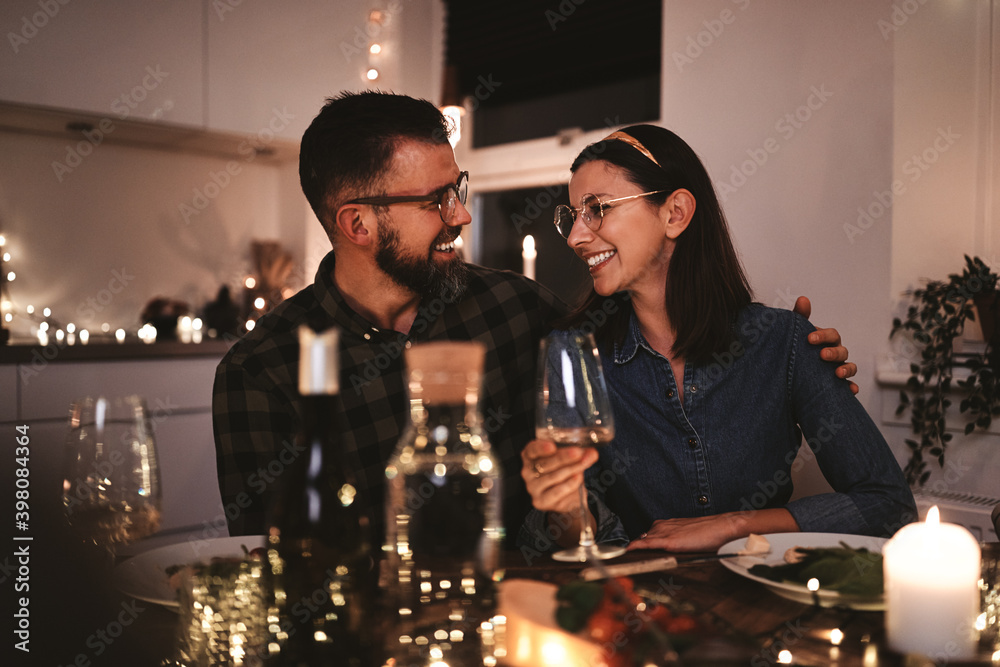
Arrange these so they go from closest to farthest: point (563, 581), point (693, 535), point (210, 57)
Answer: point (563, 581)
point (693, 535)
point (210, 57)

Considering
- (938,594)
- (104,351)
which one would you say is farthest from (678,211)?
(104,351)

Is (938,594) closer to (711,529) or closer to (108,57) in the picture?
(711,529)

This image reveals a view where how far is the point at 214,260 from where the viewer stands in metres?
3.61

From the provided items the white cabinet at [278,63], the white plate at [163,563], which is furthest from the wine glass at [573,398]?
the white cabinet at [278,63]

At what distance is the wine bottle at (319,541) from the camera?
656mm

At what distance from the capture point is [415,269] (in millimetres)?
1515

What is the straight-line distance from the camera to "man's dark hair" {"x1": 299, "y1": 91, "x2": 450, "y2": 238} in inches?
60.6

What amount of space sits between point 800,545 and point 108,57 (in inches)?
119

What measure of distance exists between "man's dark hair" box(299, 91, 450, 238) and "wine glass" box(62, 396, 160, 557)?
95 centimetres

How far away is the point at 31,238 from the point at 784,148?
2936 millimetres

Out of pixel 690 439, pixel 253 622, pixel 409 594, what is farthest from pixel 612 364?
pixel 253 622

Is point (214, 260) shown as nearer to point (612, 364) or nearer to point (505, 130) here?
point (505, 130)

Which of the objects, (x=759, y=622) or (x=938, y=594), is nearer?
(x=938, y=594)

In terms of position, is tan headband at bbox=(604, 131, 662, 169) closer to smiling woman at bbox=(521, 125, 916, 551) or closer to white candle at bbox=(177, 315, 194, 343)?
smiling woman at bbox=(521, 125, 916, 551)
